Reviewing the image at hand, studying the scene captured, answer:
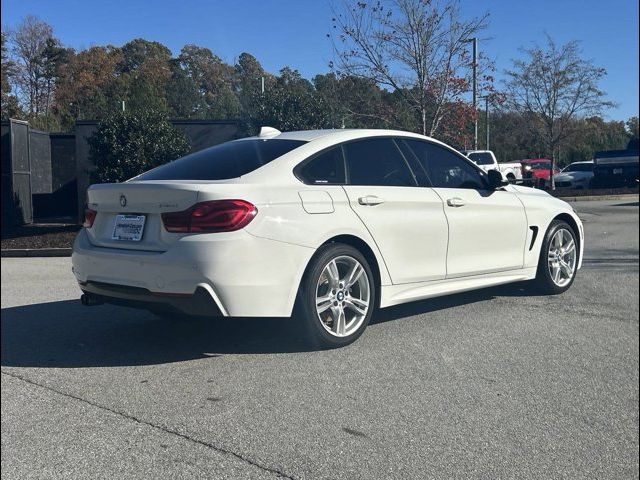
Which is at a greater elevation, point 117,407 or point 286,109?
point 286,109

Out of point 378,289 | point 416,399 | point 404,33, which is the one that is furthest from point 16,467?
point 404,33

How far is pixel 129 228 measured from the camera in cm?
439

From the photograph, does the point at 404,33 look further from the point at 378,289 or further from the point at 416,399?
the point at 416,399

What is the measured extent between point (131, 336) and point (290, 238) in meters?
1.66

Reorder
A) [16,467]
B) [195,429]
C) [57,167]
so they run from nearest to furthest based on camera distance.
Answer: [16,467]
[195,429]
[57,167]

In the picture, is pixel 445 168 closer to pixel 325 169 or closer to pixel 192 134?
pixel 325 169

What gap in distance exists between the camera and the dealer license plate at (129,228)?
432 centimetres

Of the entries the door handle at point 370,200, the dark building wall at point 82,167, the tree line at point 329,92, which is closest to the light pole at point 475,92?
the tree line at point 329,92

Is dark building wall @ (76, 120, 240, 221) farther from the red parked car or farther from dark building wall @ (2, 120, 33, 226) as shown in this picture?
the red parked car

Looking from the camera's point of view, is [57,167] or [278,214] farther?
[57,167]

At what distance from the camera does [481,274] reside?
5648mm

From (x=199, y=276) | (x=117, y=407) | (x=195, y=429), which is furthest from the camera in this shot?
(x=199, y=276)

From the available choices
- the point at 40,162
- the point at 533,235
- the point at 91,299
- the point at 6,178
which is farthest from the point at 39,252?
the point at 533,235

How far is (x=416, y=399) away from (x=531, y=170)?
8.23m
